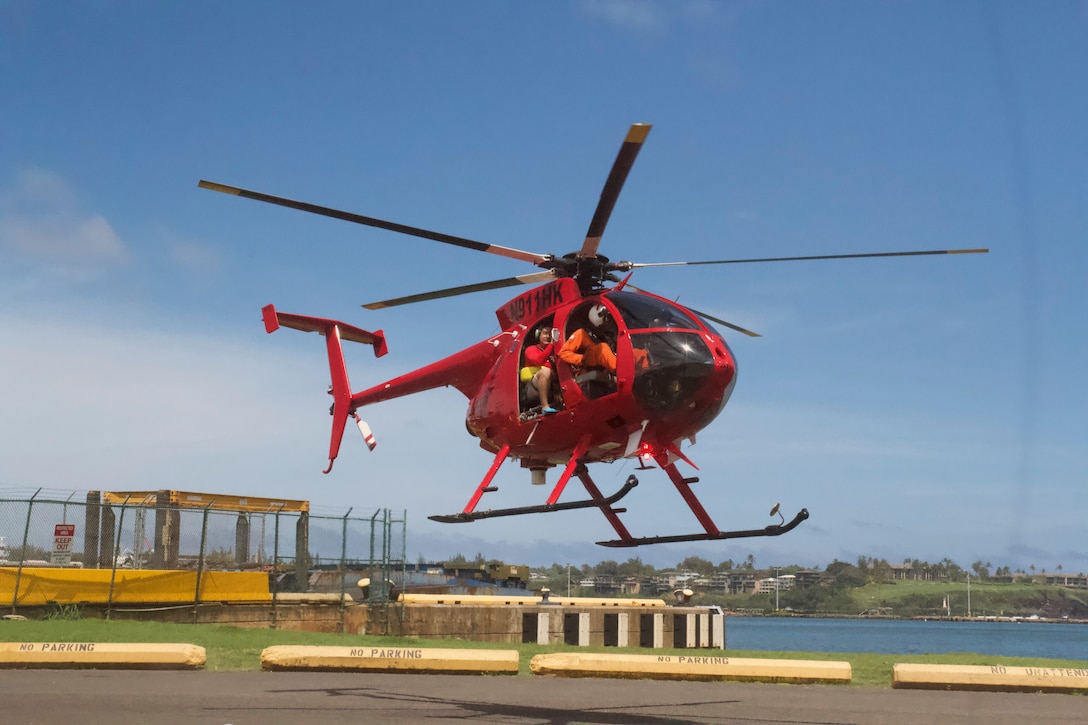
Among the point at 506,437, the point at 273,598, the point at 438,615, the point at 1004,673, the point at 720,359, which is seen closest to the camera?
the point at 720,359

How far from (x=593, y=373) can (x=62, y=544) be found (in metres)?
17.8

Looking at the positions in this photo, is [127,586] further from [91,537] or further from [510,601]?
[510,601]

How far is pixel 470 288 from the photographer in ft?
50.3

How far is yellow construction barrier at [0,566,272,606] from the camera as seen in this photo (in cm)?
2280

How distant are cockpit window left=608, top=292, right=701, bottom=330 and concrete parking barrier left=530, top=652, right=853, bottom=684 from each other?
6579mm

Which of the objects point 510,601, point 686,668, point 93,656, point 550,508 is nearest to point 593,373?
point 550,508

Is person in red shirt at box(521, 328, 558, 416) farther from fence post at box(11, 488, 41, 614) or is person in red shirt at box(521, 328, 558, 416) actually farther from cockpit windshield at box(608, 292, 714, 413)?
fence post at box(11, 488, 41, 614)

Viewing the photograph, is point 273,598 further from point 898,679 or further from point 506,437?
point 898,679

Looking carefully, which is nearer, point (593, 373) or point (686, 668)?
point (593, 373)

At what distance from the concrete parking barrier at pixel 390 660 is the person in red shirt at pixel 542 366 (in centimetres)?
536

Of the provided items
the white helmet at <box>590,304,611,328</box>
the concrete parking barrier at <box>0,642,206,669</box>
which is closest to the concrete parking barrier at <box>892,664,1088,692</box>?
the white helmet at <box>590,304,611,328</box>

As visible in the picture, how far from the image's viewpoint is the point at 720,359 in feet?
41.3

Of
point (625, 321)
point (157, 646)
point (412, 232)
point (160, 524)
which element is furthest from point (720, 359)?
point (160, 524)

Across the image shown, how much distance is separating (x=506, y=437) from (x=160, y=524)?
16827 mm
